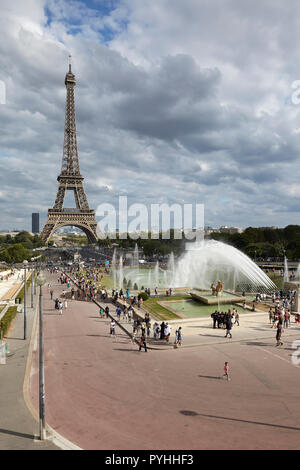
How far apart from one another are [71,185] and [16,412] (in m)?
113

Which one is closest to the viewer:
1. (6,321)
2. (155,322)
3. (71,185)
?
(155,322)

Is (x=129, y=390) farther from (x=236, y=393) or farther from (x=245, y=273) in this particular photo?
(x=245, y=273)

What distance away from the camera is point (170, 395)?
1295 centimetres

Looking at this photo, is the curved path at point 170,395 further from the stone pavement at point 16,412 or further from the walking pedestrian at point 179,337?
the walking pedestrian at point 179,337

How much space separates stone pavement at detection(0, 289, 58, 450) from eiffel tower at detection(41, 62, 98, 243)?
100595 mm

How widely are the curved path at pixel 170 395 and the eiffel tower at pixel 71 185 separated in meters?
99.3

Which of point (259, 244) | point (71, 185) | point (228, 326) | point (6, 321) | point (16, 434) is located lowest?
point (16, 434)

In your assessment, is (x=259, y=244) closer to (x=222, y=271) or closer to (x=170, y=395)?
(x=222, y=271)

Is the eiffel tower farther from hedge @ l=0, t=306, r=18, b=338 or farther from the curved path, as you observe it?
the curved path

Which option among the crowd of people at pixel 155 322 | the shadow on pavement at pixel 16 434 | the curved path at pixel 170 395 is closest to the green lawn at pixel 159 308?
the crowd of people at pixel 155 322

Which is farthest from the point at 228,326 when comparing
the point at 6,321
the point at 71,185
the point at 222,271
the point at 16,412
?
the point at 71,185

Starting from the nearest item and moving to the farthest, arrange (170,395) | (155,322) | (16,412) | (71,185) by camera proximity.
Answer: (16,412) → (170,395) → (155,322) → (71,185)
